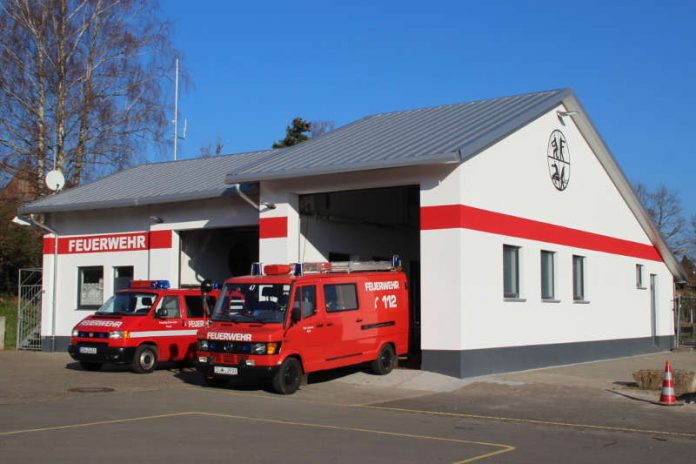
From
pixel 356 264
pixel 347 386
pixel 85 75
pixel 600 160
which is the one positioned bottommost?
pixel 347 386

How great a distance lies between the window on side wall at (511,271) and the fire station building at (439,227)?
49mm

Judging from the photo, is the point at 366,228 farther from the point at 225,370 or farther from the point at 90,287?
the point at 225,370

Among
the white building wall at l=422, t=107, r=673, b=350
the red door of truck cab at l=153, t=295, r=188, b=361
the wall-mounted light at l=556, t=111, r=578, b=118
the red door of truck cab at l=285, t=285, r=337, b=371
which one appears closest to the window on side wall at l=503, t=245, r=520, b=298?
the white building wall at l=422, t=107, r=673, b=350

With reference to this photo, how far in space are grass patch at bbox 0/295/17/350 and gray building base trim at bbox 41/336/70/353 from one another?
1.76 m

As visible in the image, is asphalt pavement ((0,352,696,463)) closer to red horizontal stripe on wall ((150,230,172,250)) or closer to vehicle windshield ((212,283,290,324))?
vehicle windshield ((212,283,290,324))

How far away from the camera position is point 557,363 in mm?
21172

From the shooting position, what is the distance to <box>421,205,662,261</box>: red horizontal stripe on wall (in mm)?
17125

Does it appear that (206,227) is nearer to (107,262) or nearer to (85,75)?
(107,262)

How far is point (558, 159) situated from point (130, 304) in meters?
12.0

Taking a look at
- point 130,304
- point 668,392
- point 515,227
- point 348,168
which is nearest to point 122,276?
point 130,304

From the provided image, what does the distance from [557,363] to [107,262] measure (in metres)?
13.6

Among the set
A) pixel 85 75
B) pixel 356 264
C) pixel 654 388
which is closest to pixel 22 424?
pixel 356 264

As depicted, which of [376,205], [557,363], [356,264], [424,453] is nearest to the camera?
[424,453]

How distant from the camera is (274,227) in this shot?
19.6m
